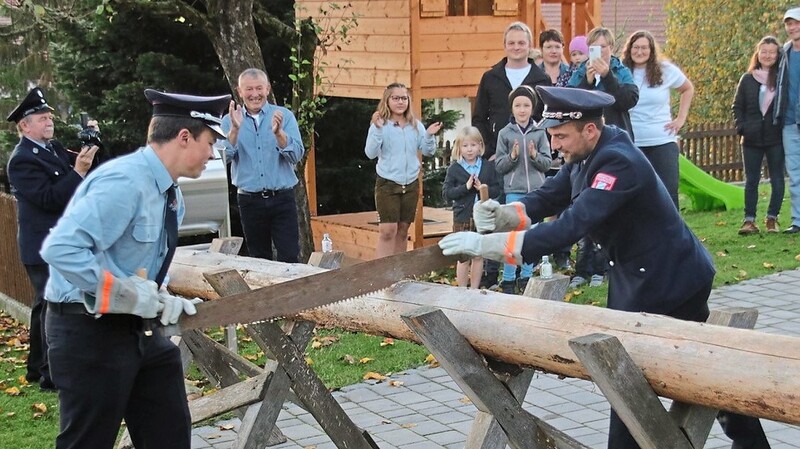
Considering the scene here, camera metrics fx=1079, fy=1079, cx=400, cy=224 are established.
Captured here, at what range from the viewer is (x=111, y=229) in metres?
4.32

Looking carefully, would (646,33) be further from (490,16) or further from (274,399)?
(274,399)

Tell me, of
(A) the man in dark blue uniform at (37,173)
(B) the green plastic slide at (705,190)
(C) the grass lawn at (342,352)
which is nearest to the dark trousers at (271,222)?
(C) the grass lawn at (342,352)

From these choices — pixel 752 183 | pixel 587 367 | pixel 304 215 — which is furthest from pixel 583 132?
pixel 752 183

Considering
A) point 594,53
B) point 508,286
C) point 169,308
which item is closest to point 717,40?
point 594,53

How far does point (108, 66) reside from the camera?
1341 centimetres

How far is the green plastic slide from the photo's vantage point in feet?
48.3

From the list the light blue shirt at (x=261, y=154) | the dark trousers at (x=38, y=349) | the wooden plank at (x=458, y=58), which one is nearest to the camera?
the dark trousers at (x=38, y=349)

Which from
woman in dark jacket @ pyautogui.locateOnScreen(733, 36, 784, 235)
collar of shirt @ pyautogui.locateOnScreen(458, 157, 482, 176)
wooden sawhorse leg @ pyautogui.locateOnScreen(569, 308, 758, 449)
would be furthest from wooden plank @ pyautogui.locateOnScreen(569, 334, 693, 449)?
woman in dark jacket @ pyautogui.locateOnScreen(733, 36, 784, 235)

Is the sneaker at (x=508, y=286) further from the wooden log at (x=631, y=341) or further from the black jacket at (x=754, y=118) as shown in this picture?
the wooden log at (x=631, y=341)

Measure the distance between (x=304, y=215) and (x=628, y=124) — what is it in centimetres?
390

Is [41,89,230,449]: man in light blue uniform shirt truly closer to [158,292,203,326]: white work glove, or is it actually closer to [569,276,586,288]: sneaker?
[158,292,203,326]: white work glove

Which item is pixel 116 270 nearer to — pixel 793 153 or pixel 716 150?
pixel 793 153

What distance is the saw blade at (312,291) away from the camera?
4.68 m

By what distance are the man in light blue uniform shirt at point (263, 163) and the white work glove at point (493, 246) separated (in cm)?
396
